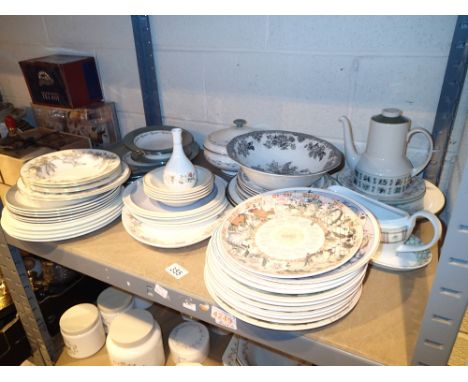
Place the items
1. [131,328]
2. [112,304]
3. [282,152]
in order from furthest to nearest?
[112,304] → [131,328] → [282,152]

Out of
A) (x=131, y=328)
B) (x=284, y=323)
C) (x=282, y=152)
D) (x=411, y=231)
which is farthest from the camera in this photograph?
(x=131, y=328)

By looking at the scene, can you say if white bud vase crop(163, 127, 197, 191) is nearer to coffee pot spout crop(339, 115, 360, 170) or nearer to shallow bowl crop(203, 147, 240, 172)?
shallow bowl crop(203, 147, 240, 172)

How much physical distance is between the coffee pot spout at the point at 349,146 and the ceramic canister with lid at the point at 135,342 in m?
0.66

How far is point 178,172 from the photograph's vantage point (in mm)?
762

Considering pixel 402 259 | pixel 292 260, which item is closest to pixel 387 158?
pixel 402 259

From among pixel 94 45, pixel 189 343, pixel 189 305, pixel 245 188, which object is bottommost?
pixel 189 343

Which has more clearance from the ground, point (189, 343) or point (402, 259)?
point (402, 259)

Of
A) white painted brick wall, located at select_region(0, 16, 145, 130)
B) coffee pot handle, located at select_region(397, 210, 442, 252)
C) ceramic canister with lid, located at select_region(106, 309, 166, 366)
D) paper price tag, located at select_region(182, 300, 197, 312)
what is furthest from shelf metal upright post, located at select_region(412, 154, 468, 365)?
white painted brick wall, located at select_region(0, 16, 145, 130)

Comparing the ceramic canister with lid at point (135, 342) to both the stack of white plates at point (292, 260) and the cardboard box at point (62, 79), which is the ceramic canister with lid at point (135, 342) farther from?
the cardboard box at point (62, 79)

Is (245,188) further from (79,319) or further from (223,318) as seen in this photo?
(79,319)

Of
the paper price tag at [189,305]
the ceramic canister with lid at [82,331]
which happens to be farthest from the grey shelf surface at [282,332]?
the ceramic canister with lid at [82,331]

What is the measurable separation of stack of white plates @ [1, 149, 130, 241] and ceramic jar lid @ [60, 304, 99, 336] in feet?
1.28

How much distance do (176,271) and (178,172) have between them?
20 cm

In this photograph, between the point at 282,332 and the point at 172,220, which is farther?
the point at 172,220
